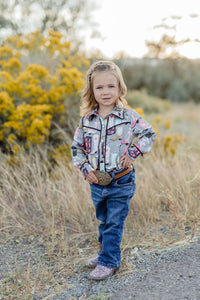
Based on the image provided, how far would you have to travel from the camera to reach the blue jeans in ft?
8.17

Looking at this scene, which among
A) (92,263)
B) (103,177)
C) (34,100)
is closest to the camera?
(103,177)

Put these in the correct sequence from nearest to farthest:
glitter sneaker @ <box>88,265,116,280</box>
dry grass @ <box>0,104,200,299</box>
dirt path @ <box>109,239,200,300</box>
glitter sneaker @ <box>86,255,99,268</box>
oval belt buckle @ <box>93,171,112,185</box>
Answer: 1. dirt path @ <box>109,239,200,300</box>
2. oval belt buckle @ <box>93,171,112,185</box>
3. glitter sneaker @ <box>88,265,116,280</box>
4. glitter sneaker @ <box>86,255,99,268</box>
5. dry grass @ <box>0,104,200,299</box>

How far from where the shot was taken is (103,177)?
7.96 feet

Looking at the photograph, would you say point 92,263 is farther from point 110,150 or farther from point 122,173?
point 110,150

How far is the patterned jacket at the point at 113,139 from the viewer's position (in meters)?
2.46

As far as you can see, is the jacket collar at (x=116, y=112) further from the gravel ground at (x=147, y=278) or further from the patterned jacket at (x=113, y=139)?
the gravel ground at (x=147, y=278)

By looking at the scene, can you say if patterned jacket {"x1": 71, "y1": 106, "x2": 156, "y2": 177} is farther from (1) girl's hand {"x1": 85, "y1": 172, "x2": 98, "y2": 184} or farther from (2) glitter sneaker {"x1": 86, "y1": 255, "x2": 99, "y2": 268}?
(2) glitter sneaker {"x1": 86, "y1": 255, "x2": 99, "y2": 268}

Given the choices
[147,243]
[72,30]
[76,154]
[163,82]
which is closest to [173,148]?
[147,243]

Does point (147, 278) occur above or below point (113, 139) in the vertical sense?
below

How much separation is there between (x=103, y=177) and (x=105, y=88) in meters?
0.61

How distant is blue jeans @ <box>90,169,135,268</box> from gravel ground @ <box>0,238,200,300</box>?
0.54ft

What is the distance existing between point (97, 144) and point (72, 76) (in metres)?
2.58

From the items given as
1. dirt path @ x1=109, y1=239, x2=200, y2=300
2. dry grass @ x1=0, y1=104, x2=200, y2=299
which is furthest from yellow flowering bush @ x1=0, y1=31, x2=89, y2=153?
dirt path @ x1=109, y1=239, x2=200, y2=300

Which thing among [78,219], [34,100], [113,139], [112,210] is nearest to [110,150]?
[113,139]
